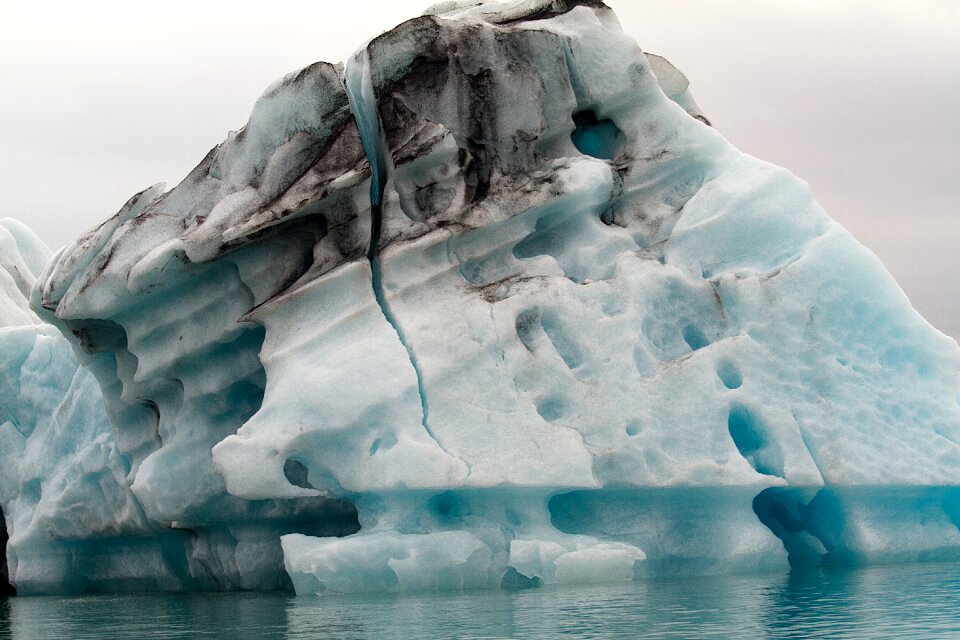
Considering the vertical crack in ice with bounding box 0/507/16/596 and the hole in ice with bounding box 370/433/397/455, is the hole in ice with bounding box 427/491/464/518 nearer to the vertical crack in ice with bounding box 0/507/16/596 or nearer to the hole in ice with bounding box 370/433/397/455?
the hole in ice with bounding box 370/433/397/455

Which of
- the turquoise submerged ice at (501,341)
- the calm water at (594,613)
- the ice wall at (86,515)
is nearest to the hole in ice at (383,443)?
the turquoise submerged ice at (501,341)

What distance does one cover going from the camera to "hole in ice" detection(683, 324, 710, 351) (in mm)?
9797

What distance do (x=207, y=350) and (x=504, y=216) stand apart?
8.28 feet

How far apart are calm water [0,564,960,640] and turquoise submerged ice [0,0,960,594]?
0.50 meters

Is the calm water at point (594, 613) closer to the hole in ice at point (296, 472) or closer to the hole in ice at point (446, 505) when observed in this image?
the hole in ice at point (446, 505)

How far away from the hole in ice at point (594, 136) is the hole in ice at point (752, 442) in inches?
103

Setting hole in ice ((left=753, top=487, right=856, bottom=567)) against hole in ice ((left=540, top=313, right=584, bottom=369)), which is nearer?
hole in ice ((left=540, top=313, right=584, bottom=369))

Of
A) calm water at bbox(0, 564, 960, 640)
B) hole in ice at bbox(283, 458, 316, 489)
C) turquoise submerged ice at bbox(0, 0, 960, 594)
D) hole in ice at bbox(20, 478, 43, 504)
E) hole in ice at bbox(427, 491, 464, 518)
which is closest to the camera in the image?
calm water at bbox(0, 564, 960, 640)

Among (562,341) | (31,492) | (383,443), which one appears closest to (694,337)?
(562,341)

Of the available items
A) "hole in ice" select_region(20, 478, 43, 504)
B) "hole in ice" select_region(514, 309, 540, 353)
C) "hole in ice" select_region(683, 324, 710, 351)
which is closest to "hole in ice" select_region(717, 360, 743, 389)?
"hole in ice" select_region(683, 324, 710, 351)

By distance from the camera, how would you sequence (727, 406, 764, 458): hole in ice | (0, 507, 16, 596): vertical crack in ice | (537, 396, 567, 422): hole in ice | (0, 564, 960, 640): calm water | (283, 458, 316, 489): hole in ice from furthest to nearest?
1. (0, 507, 16, 596): vertical crack in ice
2. (283, 458, 316, 489): hole in ice
3. (727, 406, 764, 458): hole in ice
4. (537, 396, 567, 422): hole in ice
5. (0, 564, 960, 640): calm water

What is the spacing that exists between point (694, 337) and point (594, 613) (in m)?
3.43

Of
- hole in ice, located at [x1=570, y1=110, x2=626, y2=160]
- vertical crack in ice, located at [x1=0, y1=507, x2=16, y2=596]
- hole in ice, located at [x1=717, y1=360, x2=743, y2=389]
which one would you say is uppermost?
hole in ice, located at [x1=570, y1=110, x2=626, y2=160]

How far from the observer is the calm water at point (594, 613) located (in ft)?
20.0
